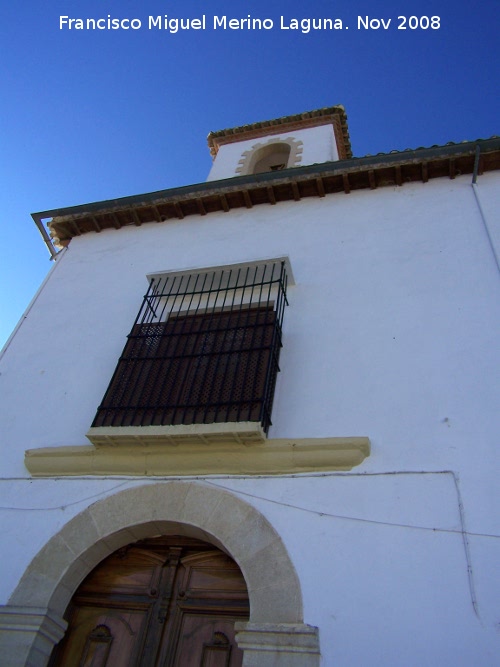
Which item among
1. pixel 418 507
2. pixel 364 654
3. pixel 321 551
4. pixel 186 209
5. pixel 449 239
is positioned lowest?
pixel 364 654

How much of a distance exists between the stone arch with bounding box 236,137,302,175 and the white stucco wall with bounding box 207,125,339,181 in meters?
0.07

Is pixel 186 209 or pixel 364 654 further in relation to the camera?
pixel 186 209

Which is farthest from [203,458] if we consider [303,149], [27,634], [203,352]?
[303,149]

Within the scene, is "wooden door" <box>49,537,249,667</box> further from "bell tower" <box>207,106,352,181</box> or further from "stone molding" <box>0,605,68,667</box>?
"bell tower" <box>207,106,352,181</box>

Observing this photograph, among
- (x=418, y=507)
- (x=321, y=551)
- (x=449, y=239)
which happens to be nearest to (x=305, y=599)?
(x=321, y=551)

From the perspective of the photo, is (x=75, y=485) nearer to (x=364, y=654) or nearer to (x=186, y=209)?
(x=364, y=654)

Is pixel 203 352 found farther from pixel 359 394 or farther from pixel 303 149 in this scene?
pixel 303 149

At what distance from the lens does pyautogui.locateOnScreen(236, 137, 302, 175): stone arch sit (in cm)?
880

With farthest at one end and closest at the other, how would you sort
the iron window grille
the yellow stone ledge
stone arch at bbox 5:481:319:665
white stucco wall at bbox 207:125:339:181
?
white stucco wall at bbox 207:125:339:181
the iron window grille
the yellow stone ledge
stone arch at bbox 5:481:319:665

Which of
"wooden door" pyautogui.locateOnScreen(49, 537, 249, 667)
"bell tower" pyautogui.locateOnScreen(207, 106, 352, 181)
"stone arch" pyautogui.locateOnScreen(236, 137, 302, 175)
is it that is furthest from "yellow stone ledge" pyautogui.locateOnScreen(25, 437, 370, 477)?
"stone arch" pyautogui.locateOnScreen(236, 137, 302, 175)

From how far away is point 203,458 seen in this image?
4.00m

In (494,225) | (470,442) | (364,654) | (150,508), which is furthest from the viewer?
(494,225)

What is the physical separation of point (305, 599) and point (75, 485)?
6.31 feet

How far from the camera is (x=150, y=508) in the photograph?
3.88m
